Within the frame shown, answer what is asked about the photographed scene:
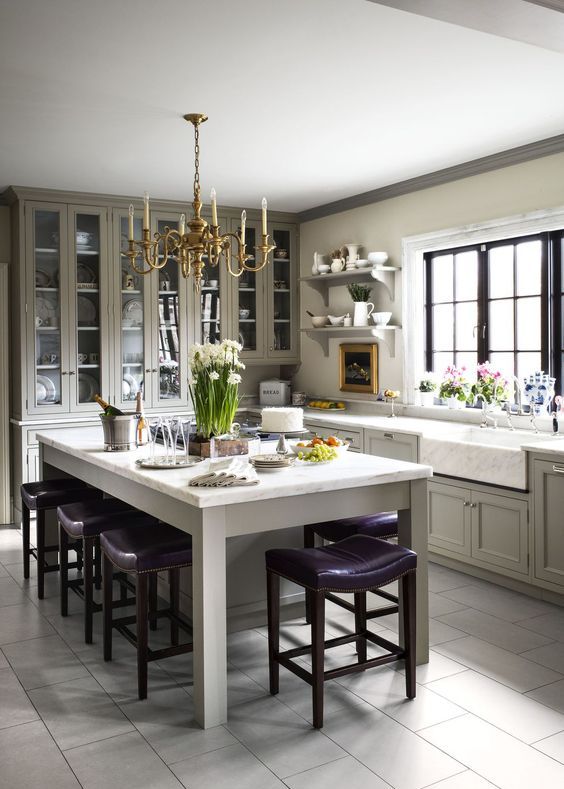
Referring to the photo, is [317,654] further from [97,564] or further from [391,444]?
[391,444]

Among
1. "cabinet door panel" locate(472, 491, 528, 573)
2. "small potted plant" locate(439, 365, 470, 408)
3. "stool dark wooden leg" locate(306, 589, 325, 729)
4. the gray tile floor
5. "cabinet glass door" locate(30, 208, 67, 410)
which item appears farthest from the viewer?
"cabinet glass door" locate(30, 208, 67, 410)

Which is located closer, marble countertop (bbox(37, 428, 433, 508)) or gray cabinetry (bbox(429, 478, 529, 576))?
marble countertop (bbox(37, 428, 433, 508))

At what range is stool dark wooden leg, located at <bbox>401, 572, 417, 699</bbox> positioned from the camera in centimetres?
288

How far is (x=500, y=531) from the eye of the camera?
A: 13.9ft

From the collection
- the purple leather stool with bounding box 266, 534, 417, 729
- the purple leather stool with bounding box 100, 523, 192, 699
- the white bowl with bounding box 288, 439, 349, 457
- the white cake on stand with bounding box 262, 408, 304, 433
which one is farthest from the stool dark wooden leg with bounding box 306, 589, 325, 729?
the white cake on stand with bounding box 262, 408, 304, 433

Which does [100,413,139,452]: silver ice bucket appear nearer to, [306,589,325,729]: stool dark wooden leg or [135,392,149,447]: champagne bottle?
[135,392,149,447]: champagne bottle

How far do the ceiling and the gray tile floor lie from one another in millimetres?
2588

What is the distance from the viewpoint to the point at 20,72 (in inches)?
131

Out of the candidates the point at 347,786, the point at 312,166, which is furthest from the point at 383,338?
the point at 347,786

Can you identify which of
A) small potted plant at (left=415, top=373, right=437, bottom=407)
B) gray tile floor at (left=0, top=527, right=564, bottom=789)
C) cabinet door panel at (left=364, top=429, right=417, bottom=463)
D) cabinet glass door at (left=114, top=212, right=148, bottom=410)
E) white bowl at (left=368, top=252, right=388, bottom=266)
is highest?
white bowl at (left=368, top=252, right=388, bottom=266)

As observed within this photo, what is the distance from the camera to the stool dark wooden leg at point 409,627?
2875 millimetres

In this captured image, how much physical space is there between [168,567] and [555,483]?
83.6 inches

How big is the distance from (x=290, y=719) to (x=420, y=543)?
2.97ft

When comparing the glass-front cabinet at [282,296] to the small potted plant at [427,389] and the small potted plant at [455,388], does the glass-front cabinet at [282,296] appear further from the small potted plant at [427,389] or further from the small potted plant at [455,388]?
the small potted plant at [455,388]
